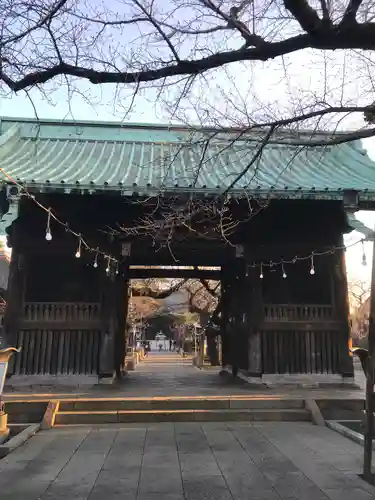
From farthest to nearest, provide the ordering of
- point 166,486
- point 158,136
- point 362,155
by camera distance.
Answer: point 158,136 → point 362,155 → point 166,486

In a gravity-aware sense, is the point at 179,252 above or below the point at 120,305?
above

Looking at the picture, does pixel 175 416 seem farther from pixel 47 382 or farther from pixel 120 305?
pixel 120 305

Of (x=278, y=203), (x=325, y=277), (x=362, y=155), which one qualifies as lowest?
(x=325, y=277)

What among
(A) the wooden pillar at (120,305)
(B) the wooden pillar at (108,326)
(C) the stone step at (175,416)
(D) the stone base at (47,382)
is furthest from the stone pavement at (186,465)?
(A) the wooden pillar at (120,305)

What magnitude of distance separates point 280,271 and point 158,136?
5.98m

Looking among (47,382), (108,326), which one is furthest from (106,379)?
(47,382)

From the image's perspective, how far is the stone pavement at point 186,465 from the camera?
14.6 feet

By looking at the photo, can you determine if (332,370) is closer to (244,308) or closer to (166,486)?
(244,308)

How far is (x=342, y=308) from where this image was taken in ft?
35.5

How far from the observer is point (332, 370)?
1066cm

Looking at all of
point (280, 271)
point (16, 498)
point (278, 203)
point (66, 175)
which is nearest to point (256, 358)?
point (280, 271)

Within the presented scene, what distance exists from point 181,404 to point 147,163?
6.08m

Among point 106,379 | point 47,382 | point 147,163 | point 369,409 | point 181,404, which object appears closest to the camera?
point 369,409

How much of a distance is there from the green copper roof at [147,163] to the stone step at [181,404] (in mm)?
4132
